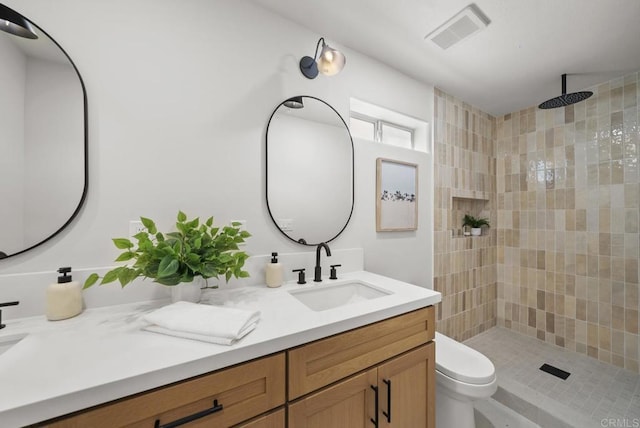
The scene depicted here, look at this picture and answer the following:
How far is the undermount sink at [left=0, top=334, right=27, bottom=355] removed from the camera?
0.73 m

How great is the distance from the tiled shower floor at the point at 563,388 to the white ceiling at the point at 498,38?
Result: 7.69 ft

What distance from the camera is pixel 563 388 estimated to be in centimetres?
173

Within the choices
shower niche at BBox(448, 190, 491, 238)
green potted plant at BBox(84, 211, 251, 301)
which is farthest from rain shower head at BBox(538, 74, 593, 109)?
green potted plant at BBox(84, 211, 251, 301)

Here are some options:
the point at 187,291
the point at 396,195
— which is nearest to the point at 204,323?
the point at 187,291

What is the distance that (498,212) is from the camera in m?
2.68

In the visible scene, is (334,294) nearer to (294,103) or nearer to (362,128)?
(294,103)

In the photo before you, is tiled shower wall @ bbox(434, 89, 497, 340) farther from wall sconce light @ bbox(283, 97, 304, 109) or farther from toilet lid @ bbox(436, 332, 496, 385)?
wall sconce light @ bbox(283, 97, 304, 109)

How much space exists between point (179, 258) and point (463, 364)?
5.09ft

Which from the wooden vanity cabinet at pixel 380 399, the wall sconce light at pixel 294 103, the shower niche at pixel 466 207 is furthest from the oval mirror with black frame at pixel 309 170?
A: the shower niche at pixel 466 207

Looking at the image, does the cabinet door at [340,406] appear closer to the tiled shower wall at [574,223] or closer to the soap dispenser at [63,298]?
the soap dispenser at [63,298]

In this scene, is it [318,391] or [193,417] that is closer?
[193,417]

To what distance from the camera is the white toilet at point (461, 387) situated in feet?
3.94

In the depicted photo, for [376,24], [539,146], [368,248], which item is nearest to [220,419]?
[368,248]

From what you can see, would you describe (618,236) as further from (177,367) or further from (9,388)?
(9,388)
